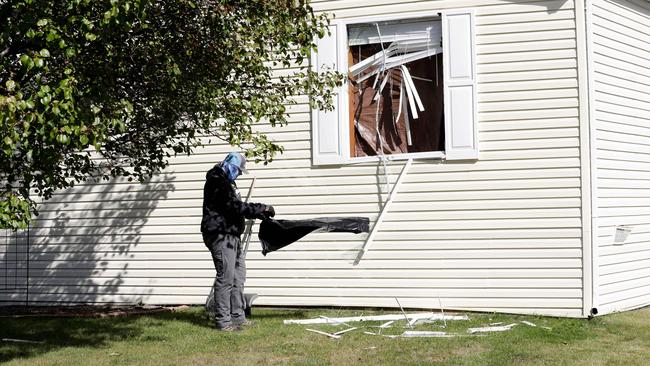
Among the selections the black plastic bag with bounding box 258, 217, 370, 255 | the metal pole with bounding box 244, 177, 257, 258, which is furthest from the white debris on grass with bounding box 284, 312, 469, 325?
the metal pole with bounding box 244, 177, 257, 258

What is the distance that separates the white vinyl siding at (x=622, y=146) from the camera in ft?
30.6

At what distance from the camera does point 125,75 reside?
718cm

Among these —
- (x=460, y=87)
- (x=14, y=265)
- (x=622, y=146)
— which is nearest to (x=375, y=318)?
(x=460, y=87)

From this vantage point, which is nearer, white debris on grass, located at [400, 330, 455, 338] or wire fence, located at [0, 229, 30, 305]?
white debris on grass, located at [400, 330, 455, 338]

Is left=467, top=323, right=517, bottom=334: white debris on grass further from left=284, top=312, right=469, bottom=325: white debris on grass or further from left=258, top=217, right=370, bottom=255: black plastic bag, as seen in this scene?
left=258, top=217, right=370, bottom=255: black plastic bag

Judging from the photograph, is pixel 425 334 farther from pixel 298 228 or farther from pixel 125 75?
pixel 125 75

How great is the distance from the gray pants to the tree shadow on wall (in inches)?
91.4

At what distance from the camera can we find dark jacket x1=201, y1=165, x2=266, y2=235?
27.5ft

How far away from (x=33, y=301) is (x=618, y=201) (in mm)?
7496

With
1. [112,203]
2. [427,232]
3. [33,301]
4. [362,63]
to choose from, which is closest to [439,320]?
[427,232]

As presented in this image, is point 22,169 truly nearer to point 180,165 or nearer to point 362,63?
point 180,165

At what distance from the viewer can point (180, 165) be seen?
10578 millimetres

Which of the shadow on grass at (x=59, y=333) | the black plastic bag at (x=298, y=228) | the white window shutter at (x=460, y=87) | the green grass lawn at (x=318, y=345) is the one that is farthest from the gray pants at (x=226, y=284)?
the white window shutter at (x=460, y=87)

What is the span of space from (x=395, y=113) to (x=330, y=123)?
78cm
